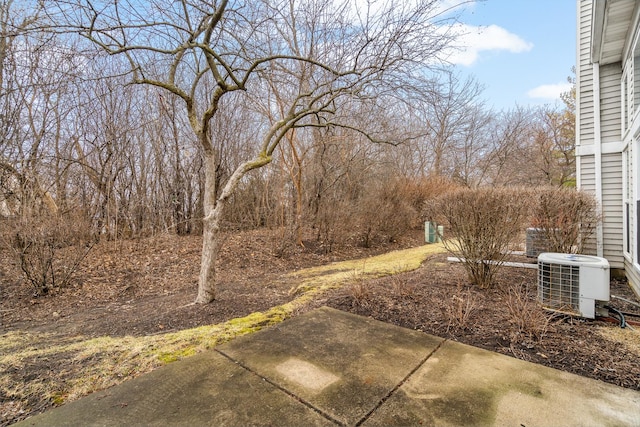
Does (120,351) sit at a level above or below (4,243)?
below

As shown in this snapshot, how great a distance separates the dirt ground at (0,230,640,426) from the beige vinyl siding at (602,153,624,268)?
0.57 meters

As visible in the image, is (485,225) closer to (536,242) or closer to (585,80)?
(536,242)

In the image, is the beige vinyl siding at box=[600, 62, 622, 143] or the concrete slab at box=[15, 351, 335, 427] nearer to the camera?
the concrete slab at box=[15, 351, 335, 427]

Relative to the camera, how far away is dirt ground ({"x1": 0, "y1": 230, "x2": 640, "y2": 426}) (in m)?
2.45

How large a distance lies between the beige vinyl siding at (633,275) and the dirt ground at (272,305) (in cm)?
12

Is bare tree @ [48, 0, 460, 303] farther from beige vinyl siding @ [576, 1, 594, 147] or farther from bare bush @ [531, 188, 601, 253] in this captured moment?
beige vinyl siding @ [576, 1, 594, 147]

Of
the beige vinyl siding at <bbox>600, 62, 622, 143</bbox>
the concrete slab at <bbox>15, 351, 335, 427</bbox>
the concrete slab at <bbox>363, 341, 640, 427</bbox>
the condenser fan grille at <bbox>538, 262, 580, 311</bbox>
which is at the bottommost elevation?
the concrete slab at <bbox>15, 351, 335, 427</bbox>

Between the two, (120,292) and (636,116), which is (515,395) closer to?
(636,116)

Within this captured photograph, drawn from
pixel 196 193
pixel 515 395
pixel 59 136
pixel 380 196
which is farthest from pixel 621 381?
pixel 59 136

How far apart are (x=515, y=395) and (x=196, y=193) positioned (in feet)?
29.5

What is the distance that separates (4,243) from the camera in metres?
4.66

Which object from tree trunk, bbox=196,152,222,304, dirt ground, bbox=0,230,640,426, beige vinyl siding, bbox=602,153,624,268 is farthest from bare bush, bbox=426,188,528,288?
tree trunk, bbox=196,152,222,304

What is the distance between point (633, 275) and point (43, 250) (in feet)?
29.2

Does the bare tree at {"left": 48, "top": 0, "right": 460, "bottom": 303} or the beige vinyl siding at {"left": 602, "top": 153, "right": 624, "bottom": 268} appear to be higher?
the bare tree at {"left": 48, "top": 0, "right": 460, "bottom": 303}
